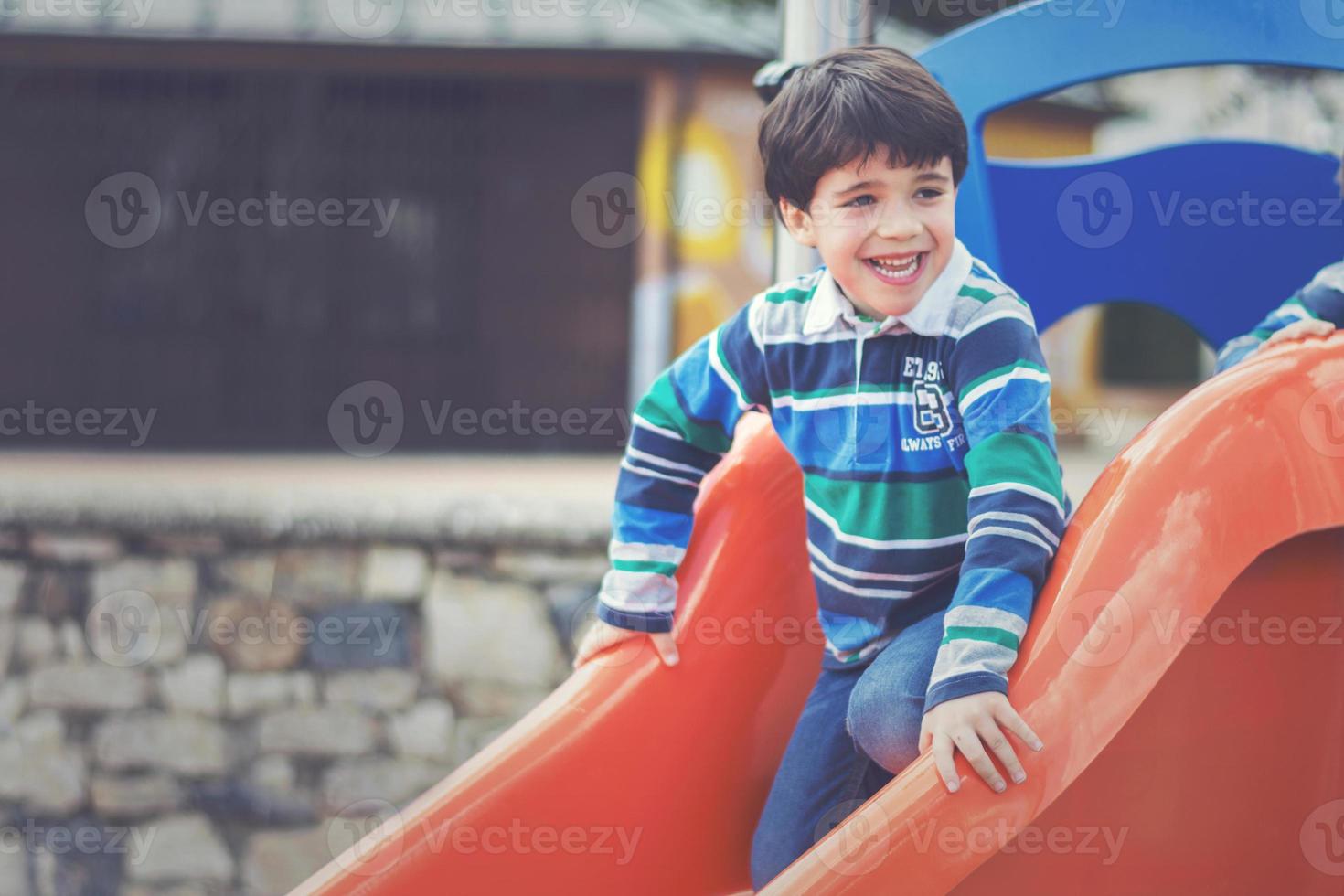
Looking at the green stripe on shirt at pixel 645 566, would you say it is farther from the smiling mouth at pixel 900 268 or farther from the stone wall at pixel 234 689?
the stone wall at pixel 234 689

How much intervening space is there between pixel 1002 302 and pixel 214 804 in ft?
9.40

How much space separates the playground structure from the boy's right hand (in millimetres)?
11

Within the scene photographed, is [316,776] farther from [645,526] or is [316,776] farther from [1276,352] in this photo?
[1276,352]

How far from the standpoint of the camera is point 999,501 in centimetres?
105

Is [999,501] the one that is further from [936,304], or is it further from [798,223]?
[798,223]

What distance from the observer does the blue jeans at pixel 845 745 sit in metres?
1.12

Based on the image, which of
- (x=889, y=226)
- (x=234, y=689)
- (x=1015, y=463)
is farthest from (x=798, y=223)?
(x=234, y=689)

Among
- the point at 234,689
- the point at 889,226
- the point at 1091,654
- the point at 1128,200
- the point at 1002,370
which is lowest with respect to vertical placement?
the point at 234,689

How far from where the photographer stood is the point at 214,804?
335 cm

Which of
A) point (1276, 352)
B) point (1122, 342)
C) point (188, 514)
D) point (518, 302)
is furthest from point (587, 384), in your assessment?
point (1276, 352)

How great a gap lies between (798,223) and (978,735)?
52cm

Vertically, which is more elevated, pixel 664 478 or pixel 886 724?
pixel 664 478

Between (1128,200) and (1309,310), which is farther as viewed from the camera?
(1128,200)

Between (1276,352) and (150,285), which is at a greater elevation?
(150,285)
